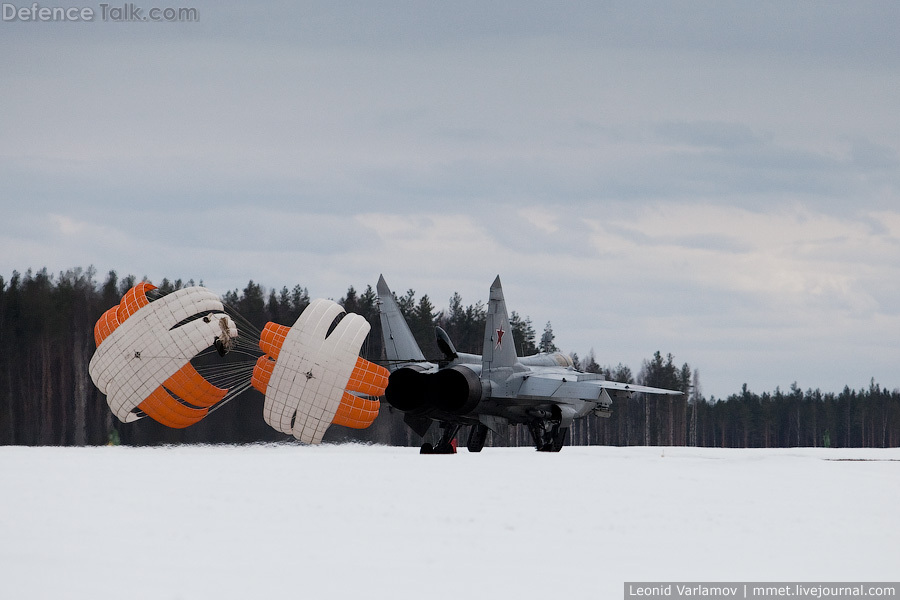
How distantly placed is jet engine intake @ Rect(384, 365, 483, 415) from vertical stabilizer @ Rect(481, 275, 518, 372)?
120cm

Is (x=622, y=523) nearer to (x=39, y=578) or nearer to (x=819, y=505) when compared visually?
(x=819, y=505)

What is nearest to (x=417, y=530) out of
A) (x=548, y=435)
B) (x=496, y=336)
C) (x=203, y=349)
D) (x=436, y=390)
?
(x=203, y=349)

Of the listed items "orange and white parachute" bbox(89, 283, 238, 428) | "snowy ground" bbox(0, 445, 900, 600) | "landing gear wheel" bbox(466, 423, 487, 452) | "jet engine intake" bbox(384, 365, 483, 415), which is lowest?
"landing gear wheel" bbox(466, 423, 487, 452)

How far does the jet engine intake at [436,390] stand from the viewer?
34.7 metres

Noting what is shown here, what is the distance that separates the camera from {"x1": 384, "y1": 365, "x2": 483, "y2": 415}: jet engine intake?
34.7 m

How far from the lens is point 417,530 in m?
16.0

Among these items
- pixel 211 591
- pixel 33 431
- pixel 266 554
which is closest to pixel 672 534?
pixel 266 554

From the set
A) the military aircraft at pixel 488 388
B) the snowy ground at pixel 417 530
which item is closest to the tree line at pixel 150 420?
the military aircraft at pixel 488 388

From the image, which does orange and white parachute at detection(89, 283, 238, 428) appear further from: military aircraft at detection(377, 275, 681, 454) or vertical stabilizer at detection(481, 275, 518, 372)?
vertical stabilizer at detection(481, 275, 518, 372)

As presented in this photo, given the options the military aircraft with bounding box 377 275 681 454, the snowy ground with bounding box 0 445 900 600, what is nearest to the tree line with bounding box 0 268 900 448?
the military aircraft with bounding box 377 275 681 454

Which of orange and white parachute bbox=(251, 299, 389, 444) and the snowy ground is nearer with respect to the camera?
the snowy ground

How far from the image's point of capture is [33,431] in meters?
61.6

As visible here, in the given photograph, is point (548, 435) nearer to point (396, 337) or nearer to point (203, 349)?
point (396, 337)

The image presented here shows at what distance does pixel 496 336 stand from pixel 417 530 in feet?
67.7
